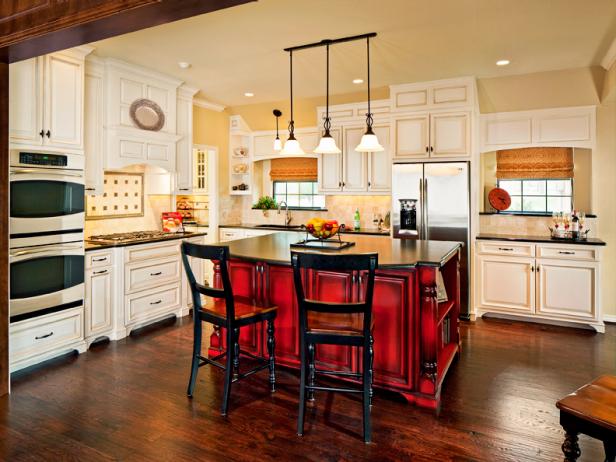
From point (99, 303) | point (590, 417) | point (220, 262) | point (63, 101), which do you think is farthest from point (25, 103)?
point (590, 417)

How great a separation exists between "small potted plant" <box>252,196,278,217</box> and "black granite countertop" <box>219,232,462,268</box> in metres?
2.69

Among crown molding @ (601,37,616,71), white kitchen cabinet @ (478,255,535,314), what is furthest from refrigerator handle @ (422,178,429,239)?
crown molding @ (601,37,616,71)

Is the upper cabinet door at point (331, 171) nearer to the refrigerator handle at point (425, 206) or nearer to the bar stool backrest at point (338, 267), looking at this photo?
the refrigerator handle at point (425, 206)

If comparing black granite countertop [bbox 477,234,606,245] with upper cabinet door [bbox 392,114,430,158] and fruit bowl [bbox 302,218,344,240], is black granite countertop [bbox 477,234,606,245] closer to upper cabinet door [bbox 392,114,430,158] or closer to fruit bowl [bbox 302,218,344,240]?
upper cabinet door [bbox 392,114,430,158]

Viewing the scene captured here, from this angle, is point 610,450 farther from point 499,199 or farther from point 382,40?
point 499,199

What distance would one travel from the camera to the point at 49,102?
3.56m

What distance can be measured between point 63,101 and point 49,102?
0.42 ft

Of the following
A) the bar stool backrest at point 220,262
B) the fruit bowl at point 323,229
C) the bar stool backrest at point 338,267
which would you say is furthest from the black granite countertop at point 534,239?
the bar stool backrest at point 220,262

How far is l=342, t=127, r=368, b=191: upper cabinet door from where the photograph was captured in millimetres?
5793

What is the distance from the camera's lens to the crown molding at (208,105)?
232 inches

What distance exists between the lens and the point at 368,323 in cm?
246

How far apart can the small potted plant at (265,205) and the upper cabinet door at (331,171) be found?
1.09m

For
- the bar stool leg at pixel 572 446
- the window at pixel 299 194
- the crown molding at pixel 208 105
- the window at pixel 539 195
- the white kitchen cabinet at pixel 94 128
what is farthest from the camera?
the window at pixel 299 194

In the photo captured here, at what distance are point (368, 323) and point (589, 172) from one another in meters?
4.01
